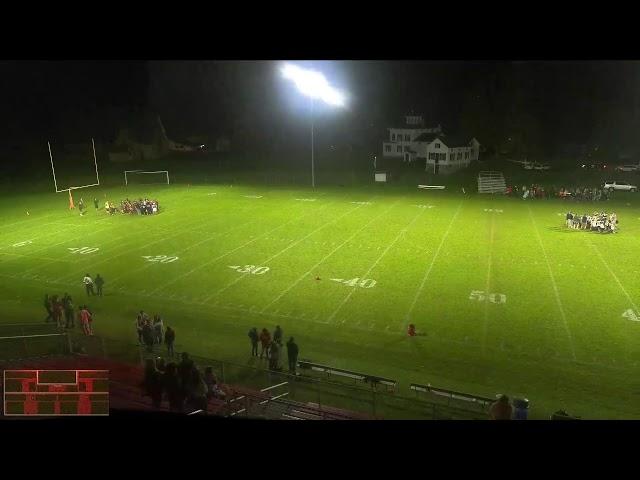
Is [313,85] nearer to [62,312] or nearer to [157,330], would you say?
[62,312]

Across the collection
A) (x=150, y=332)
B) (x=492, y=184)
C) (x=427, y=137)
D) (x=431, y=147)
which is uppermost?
(x=427, y=137)

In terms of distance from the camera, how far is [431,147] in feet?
157

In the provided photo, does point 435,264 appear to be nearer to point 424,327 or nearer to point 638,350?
point 424,327

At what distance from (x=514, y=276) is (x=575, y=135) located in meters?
44.2

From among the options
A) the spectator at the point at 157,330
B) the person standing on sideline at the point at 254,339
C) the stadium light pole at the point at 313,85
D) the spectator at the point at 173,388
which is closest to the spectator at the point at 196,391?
the spectator at the point at 173,388

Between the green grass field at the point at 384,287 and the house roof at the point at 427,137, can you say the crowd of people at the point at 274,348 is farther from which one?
the house roof at the point at 427,137

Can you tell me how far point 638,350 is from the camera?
39.8ft

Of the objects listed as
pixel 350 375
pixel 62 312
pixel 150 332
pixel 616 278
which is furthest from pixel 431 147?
pixel 350 375

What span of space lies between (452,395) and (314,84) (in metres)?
42.1

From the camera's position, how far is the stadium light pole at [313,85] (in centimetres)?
4381

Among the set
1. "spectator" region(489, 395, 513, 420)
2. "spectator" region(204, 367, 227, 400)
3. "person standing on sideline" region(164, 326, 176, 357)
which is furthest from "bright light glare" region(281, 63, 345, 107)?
"spectator" region(489, 395, 513, 420)

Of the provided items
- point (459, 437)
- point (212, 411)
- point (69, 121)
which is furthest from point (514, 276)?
point (69, 121)
